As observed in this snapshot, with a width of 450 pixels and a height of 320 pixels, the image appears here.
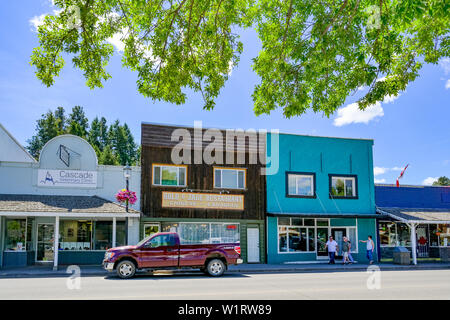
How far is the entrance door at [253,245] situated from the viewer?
80.7 ft

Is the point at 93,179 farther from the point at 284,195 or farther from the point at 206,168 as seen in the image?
the point at 284,195

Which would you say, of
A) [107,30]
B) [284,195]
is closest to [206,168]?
[284,195]

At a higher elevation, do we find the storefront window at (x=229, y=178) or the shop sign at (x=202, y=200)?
the storefront window at (x=229, y=178)

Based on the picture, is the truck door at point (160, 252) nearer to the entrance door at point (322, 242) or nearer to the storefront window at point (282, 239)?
the storefront window at point (282, 239)

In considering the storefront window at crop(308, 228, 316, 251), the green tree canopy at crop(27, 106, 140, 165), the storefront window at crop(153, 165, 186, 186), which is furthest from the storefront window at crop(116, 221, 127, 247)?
the green tree canopy at crop(27, 106, 140, 165)

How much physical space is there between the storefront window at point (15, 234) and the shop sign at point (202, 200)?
7099mm

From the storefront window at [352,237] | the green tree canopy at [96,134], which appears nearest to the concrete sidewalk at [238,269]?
the storefront window at [352,237]

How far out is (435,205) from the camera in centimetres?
3016

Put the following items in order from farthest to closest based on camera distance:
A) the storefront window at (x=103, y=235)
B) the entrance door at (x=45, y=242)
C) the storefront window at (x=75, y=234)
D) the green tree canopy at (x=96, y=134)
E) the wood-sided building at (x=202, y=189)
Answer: the green tree canopy at (x=96, y=134) < the wood-sided building at (x=202, y=189) < the storefront window at (x=103, y=235) < the storefront window at (x=75, y=234) < the entrance door at (x=45, y=242)

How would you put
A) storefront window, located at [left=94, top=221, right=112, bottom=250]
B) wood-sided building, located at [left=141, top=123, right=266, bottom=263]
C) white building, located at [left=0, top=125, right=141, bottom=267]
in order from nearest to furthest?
white building, located at [left=0, top=125, right=141, bottom=267], storefront window, located at [left=94, top=221, right=112, bottom=250], wood-sided building, located at [left=141, top=123, right=266, bottom=263]

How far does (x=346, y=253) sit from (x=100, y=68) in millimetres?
18884

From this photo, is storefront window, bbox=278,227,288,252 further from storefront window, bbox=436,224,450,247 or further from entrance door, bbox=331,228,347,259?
storefront window, bbox=436,224,450,247

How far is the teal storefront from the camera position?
82.8 ft

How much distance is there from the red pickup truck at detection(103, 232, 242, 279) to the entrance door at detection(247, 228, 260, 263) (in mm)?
7025
